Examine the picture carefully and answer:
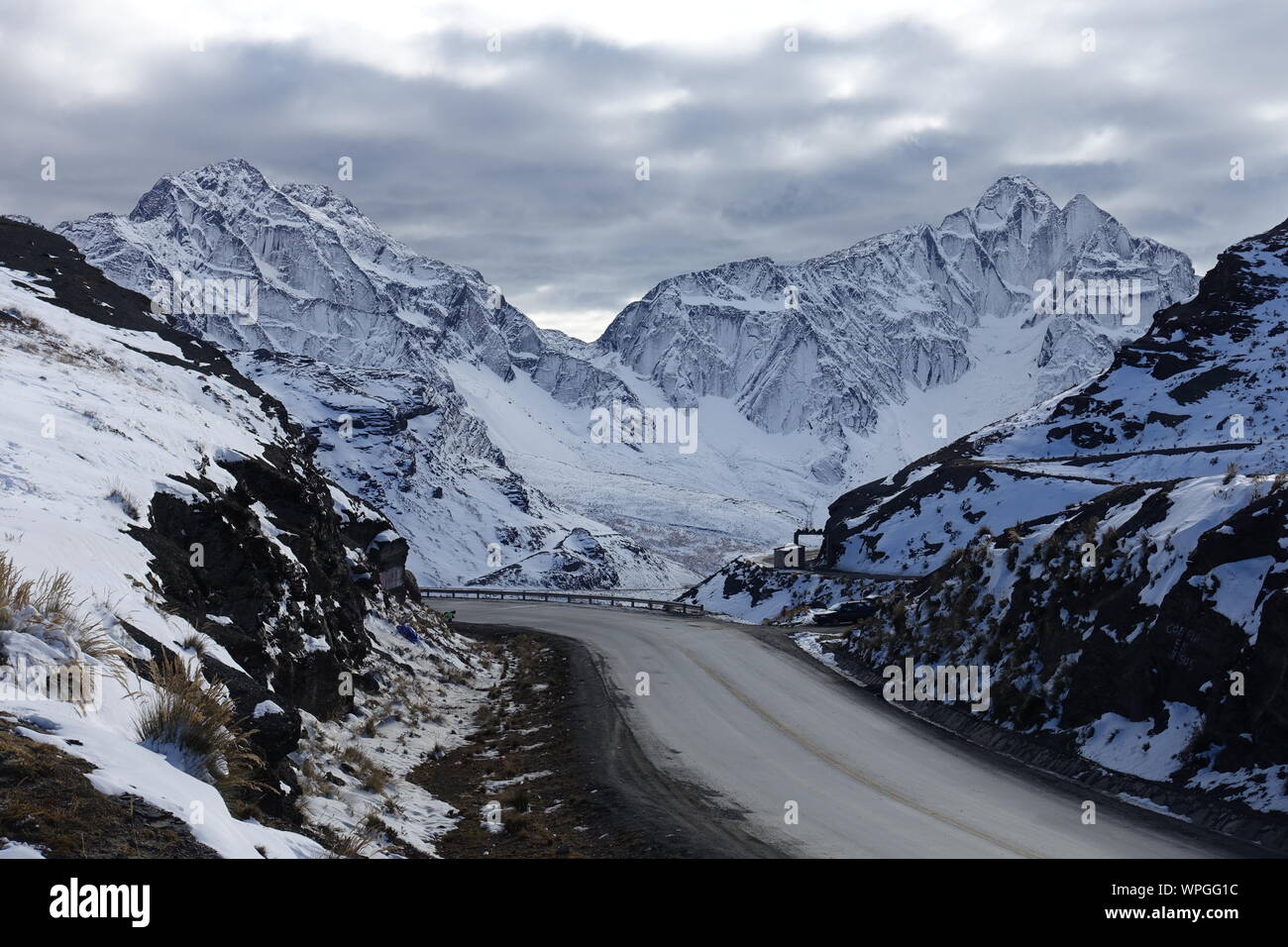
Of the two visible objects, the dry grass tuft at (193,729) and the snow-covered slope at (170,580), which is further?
the dry grass tuft at (193,729)

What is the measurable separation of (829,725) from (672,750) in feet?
13.1

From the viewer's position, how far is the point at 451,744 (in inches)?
786

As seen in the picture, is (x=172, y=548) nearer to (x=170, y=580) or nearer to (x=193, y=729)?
(x=170, y=580)

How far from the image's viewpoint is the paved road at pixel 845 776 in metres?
12.4

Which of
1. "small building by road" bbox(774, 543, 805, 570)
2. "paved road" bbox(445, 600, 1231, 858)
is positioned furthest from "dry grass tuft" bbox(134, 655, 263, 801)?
"small building by road" bbox(774, 543, 805, 570)

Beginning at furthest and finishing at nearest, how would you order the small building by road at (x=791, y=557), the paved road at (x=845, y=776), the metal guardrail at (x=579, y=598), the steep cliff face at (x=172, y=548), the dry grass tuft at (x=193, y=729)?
the small building by road at (x=791, y=557) < the metal guardrail at (x=579, y=598) < the paved road at (x=845, y=776) < the steep cliff face at (x=172, y=548) < the dry grass tuft at (x=193, y=729)

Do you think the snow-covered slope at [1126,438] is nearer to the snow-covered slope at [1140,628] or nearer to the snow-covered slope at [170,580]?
the snow-covered slope at [1140,628]

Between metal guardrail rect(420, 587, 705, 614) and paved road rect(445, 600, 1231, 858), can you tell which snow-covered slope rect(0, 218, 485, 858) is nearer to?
paved road rect(445, 600, 1231, 858)

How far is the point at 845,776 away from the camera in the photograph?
1616cm

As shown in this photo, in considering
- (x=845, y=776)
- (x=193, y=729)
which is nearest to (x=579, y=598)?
(x=845, y=776)

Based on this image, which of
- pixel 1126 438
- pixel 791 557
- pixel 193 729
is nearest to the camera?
pixel 193 729

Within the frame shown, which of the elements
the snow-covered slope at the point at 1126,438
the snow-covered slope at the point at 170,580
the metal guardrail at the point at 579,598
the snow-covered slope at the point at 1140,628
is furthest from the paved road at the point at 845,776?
the snow-covered slope at the point at 1126,438

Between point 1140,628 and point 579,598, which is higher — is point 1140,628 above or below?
above
